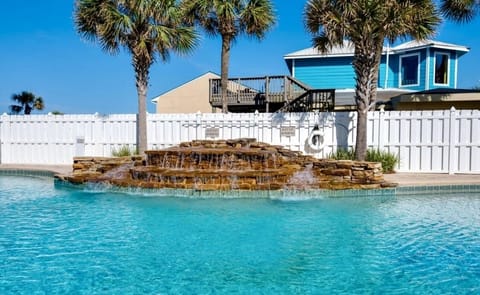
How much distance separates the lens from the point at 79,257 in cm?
486

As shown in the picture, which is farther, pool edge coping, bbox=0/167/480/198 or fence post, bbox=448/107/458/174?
fence post, bbox=448/107/458/174

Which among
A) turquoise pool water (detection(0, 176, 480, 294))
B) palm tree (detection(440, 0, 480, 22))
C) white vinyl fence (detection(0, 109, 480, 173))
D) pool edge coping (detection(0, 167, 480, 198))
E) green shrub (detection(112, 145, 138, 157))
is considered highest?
palm tree (detection(440, 0, 480, 22))

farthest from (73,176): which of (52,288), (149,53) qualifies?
(52,288)

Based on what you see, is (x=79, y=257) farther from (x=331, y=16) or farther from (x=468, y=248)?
(x=331, y=16)

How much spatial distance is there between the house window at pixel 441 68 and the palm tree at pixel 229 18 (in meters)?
9.64

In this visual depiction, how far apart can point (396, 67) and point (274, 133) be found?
33.2 feet

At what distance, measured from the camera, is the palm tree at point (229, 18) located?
1521 centimetres

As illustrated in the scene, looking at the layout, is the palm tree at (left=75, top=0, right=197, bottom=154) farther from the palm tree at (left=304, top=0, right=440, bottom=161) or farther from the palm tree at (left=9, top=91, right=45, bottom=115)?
the palm tree at (left=9, top=91, right=45, bottom=115)

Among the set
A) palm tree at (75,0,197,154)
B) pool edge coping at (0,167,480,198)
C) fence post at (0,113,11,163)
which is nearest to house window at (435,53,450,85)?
pool edge coping at (0,167,480,198)

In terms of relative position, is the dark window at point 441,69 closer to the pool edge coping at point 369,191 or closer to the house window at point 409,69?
the house window at point 409,69

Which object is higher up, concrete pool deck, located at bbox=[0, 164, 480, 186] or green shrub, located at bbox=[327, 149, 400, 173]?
green shrub, located at bbox=[327, 149, 400, 173]

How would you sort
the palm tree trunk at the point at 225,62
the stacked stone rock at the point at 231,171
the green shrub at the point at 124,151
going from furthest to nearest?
the palm tree trunk at the point at 225,62 < the green shrub at the point at 124,151 < the stacked stone rock at the point at 231,171

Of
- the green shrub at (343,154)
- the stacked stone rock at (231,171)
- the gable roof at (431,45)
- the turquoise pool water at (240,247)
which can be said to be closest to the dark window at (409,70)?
the gable roof at (431,45)

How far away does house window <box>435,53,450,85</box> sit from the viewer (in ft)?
66.1
